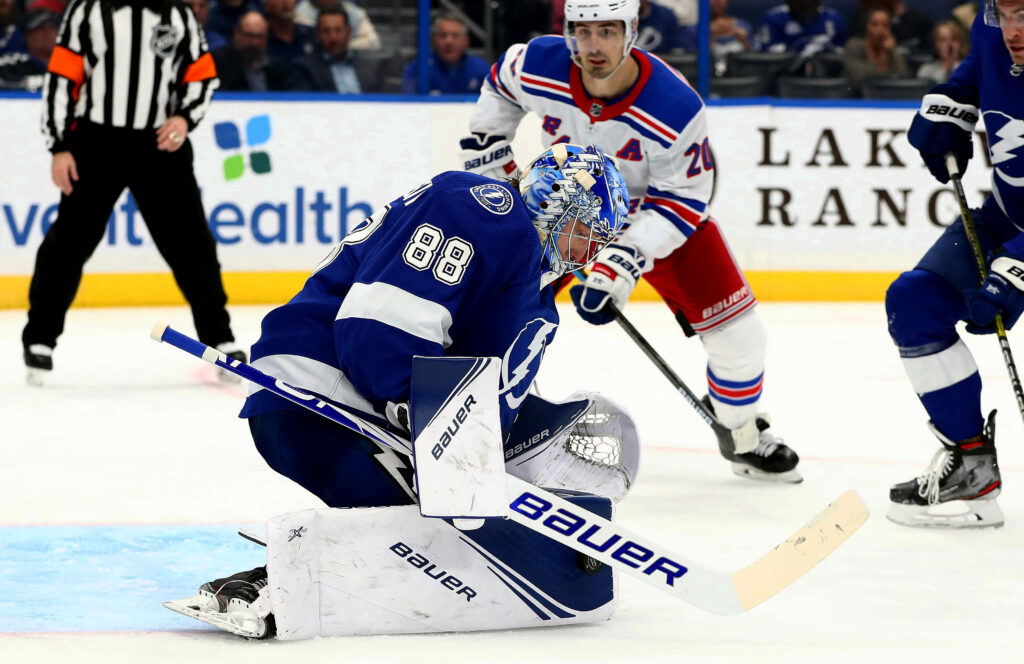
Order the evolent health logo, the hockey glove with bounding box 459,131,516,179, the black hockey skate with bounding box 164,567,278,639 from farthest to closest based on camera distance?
the evolent health logo → the hockey glove with bounding box 459,131,516,179 → the black hockey skate with bounding box 164,567,278,639

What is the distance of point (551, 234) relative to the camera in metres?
2.16

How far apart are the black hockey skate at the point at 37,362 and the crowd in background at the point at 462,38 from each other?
75.2 inches

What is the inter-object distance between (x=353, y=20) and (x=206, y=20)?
0.63m

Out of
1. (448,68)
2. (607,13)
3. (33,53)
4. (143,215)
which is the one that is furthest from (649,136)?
(33,53)

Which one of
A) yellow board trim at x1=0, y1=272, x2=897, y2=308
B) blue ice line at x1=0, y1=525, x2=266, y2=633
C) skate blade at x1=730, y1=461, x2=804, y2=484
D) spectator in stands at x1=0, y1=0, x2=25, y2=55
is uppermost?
spectator in stands at x1=0, y1=0, x2=25, y2=55

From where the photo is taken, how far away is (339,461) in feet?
7.09

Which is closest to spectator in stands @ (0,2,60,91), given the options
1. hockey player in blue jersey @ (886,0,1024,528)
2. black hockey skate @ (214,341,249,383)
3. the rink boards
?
the rink boards

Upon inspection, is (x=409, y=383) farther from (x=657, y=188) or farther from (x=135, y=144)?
(x=135, y=144)

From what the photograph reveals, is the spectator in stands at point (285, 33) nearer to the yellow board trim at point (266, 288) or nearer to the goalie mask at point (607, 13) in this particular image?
the yellow board trim at point (266, 288)

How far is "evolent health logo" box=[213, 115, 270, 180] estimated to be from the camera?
6.10 meters

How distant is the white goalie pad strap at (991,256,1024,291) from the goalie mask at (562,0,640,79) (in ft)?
3.21

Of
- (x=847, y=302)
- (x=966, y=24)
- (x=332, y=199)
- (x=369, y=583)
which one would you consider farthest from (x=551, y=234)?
(x=966, y=24)

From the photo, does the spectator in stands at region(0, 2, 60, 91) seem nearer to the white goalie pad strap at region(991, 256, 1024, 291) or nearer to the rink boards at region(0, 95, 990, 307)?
the rink boards at region(0, 95, 990, 307)

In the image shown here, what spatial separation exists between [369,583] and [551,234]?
1.88 ft
